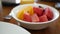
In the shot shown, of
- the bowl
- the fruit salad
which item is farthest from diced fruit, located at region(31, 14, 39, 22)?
the bowl

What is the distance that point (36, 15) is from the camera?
78 cm

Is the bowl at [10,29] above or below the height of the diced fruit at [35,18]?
below

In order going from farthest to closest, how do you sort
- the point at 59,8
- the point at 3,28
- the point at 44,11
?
the point at 59,8 → the point at 44,11 → the point at 3,28

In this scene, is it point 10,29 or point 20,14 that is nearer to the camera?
point 10,29

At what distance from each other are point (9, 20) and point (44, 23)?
24 centimetres

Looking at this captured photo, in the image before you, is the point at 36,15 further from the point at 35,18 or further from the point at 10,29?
the point at 10,29

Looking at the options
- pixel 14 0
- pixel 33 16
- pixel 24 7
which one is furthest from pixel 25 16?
pixel 14 0

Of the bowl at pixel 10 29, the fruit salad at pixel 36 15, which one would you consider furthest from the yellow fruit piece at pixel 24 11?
the bowl at pixel 10 29

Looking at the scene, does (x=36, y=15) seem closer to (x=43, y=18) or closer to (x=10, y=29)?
(x=43, y=18)

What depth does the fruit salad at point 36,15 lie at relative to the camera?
755 millimetres

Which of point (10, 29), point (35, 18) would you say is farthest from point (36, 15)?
point (10, 29)

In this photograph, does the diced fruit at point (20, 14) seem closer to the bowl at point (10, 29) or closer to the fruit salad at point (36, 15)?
the fruit salad at point (36, 15)

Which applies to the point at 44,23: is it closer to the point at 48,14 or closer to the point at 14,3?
the point at 48,14

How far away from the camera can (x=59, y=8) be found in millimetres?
1028
